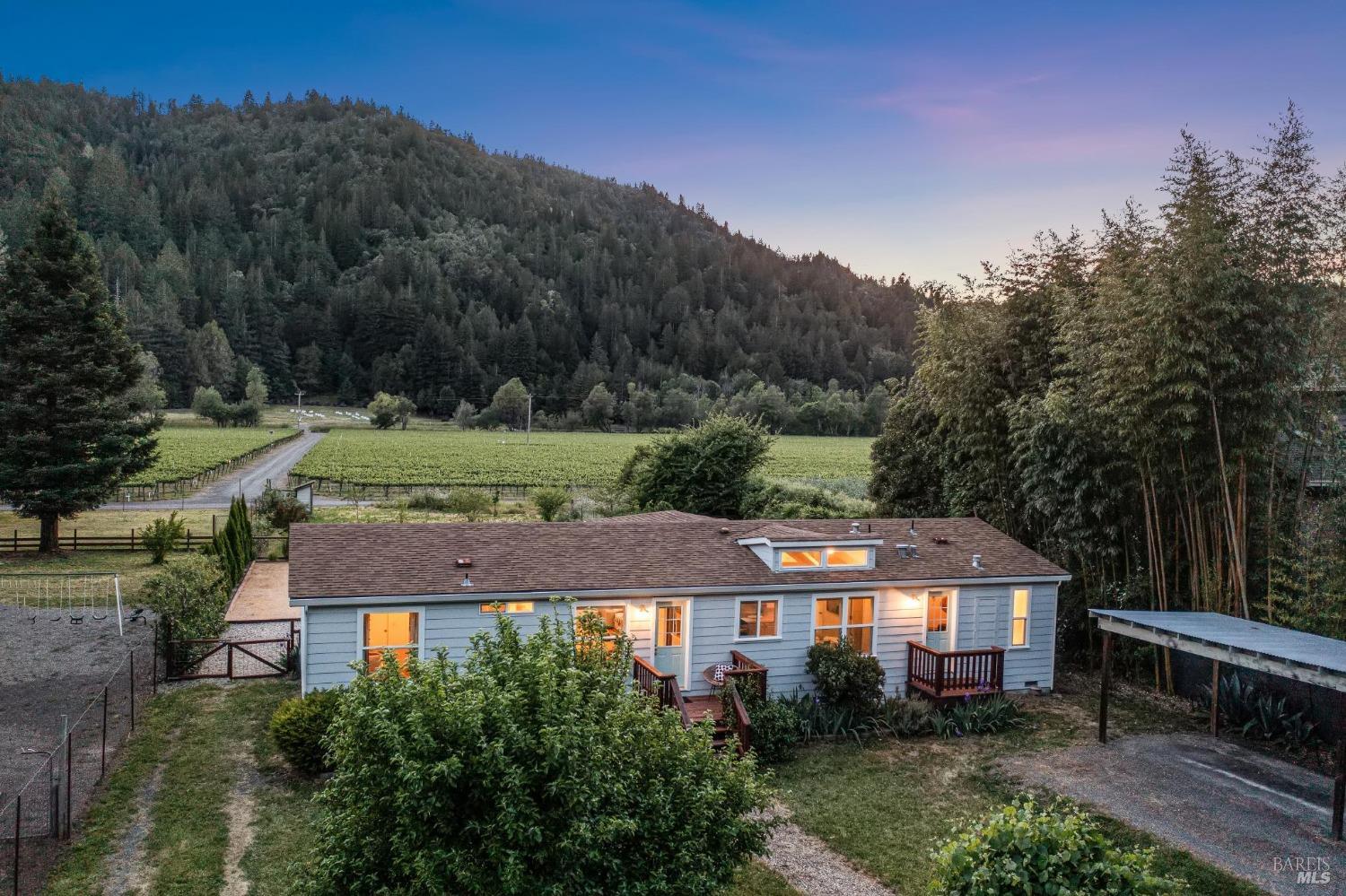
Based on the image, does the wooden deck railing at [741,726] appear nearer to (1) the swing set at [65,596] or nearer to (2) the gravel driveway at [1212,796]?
(2) the gravel driveway at [1212,796]

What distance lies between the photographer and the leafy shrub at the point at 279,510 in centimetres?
3123

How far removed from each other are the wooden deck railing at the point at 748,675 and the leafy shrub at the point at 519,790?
6.64m

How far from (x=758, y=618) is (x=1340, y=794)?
7.78 metres

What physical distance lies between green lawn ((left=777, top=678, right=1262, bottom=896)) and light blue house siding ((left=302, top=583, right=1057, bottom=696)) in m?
1.41

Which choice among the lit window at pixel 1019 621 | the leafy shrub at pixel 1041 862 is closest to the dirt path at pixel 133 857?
the leafy shrub at pixel 1041 862

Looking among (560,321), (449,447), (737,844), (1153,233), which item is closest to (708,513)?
(1153,233)

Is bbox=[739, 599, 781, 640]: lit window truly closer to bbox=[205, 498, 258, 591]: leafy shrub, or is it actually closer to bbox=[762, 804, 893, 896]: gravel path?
bbox=[762, 804, 893, 896]: gravel path

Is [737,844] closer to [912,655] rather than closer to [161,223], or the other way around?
[912,655]

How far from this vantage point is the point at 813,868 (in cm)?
914

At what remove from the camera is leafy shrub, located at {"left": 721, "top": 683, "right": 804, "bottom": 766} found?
12.2 m

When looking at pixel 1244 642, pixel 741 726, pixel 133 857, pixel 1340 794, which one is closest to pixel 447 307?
pixel 741 726

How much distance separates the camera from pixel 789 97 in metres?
25.9

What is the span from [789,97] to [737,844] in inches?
954

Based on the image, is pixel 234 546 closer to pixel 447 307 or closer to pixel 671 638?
pixel 671 638
